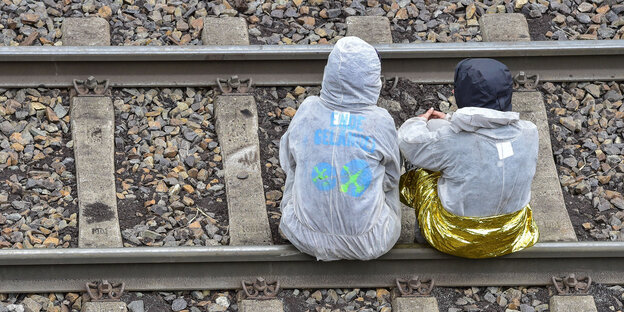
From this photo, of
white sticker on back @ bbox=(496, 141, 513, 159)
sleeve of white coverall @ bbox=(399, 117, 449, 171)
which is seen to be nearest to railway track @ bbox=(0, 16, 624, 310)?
sleeve of white coverall @ bbox=(399, 117, 449, 171)

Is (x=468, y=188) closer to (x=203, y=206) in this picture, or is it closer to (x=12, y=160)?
(x=203, y=206)

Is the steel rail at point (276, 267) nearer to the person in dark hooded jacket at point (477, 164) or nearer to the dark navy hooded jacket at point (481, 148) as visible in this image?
the person in dark hooded jacket at point (477, 164)

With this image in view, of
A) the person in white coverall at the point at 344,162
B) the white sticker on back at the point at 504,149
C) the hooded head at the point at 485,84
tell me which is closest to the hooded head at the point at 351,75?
the person in white coverall at the point at 344,162

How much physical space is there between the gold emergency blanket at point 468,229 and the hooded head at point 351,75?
77 cm

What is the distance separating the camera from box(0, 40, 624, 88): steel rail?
27.9 feet

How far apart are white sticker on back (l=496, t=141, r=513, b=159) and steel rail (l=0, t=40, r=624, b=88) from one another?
1.69 metres

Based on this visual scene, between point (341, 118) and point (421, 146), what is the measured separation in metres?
0.51

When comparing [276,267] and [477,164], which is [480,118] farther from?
[276,267]

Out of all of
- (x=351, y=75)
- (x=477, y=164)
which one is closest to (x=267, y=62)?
(x=351, y=75)

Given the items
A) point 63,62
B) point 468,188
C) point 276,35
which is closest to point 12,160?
point 63,62

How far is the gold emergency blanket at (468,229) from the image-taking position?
7406 mm

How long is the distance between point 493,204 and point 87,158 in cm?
260

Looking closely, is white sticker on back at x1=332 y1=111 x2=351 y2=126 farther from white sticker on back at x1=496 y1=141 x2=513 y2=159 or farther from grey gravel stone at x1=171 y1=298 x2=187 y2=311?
grey gravel stone at x1=171 y1=298 x2=187 y2=311

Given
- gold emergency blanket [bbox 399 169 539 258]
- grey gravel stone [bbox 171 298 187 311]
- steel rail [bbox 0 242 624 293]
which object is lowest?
grey gravel stone [bbox 171 298 187 311]
